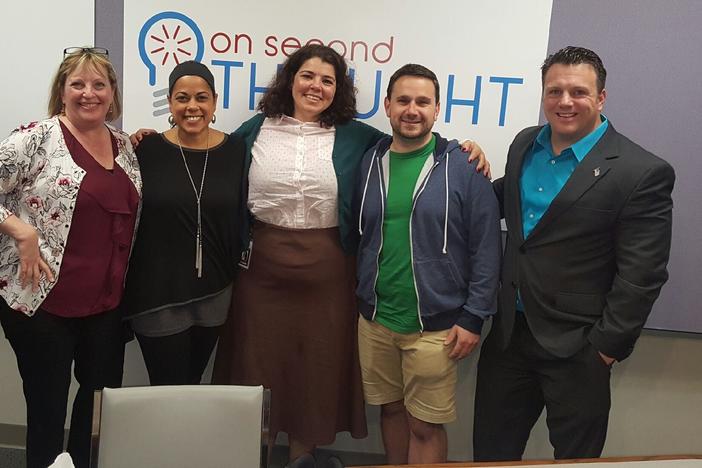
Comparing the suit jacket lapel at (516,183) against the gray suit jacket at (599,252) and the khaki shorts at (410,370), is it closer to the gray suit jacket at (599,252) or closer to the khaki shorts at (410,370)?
the gray suit jacket at (599,252)

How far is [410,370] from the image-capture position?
2.12 metres

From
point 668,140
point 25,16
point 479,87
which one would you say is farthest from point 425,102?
point 25,16

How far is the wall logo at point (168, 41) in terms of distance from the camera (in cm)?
235

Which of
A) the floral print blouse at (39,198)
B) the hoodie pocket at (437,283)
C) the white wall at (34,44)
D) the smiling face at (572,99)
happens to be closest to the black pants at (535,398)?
the hoodie pocket at (437,283)

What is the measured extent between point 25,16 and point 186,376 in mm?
1523

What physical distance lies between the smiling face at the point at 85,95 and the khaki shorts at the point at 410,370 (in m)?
1.14

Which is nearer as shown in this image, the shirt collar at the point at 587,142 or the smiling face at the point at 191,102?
the shirt collar at the point at 587,142

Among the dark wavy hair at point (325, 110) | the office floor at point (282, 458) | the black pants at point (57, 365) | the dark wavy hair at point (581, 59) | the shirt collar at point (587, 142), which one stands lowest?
the office floor at point (282, 458)

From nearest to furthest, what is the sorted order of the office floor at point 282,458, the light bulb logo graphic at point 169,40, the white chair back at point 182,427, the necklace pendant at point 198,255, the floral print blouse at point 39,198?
the white chair back at point 182,427 < the floral print blouse at point 39,198 < the necklace pendant at point 198,255 < the light bulb logo graphic at point 169,40 < the office floor at point 282,458

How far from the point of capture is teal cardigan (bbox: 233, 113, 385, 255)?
2.14m

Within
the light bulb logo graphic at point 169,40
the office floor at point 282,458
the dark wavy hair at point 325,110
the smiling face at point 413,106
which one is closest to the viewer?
the smiling face at point 413,106

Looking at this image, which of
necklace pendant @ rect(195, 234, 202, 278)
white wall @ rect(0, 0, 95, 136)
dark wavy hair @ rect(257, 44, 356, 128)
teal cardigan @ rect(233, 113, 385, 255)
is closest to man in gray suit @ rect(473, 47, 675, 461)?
teal cardigan @ rect(233, 113, 385, 255)

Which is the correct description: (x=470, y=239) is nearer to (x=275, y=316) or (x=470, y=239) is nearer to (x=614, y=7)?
(x=275, y=316)

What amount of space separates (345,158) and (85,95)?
871 millimetres
